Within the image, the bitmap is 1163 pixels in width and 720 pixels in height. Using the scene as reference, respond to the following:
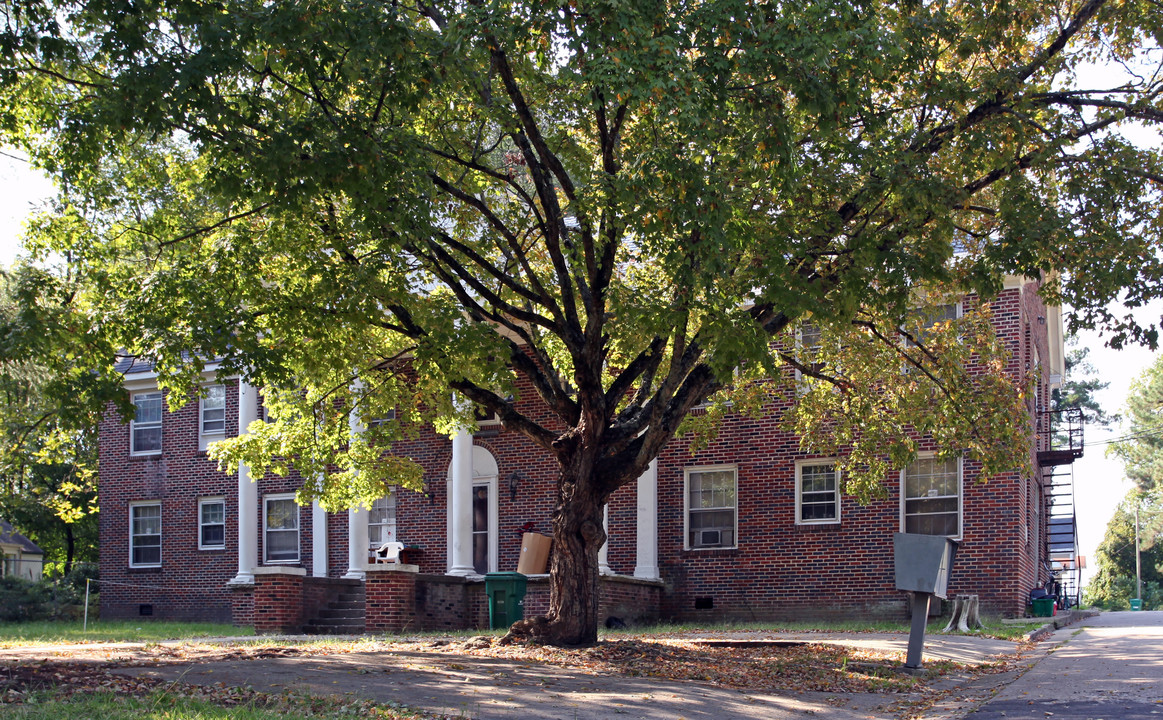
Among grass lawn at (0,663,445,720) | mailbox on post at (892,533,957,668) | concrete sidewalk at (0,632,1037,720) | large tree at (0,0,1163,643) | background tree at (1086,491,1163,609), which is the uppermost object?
large tree at (0,0,1163,643)

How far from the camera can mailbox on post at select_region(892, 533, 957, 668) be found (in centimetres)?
1123

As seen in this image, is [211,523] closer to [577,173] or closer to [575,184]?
[575,184]

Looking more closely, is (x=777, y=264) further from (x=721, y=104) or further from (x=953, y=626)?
(x=953, y=626)

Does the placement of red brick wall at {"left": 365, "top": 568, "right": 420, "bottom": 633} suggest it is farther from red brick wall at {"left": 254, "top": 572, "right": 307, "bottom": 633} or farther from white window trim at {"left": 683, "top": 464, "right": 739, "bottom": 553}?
white window trim at {"left": 683, "top": 464, "right": 739, "bottom": 553}

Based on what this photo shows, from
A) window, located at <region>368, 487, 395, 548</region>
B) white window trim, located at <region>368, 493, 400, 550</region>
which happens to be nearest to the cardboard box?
white window trim, located at <region>368, 493, 400, 550</region>

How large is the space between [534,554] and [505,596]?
312 centimetres

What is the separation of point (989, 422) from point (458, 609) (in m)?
10.2

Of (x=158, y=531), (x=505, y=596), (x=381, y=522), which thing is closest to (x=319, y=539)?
(x=381, y=522)

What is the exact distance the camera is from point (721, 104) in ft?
30.4

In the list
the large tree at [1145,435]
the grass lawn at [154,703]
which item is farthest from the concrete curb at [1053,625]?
the large tree at [1145,435]

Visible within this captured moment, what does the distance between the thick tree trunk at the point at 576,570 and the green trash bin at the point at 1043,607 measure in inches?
451

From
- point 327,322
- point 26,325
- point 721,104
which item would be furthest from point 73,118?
point 721,104

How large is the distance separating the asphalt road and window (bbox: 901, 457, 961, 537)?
428 centimetres

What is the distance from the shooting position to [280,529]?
2514cm
